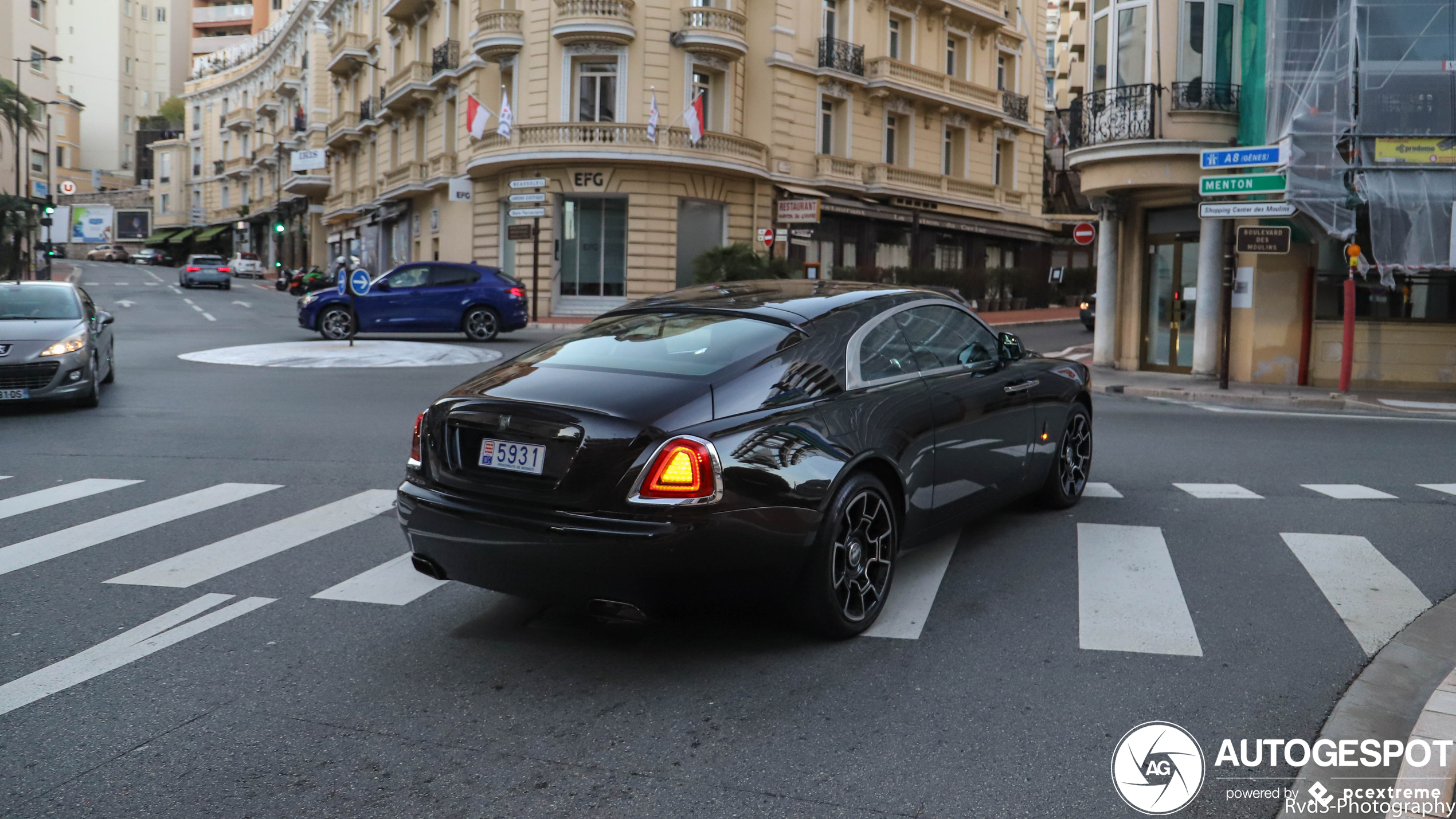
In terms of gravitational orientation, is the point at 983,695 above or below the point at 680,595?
below

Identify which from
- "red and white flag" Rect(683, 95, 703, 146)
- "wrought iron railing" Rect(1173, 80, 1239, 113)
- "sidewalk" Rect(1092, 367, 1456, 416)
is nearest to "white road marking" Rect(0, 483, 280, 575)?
"sidewalk" Rect(1092, 367, 1456, 416)

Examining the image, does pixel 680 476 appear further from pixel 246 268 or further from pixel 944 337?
pixel 246 268

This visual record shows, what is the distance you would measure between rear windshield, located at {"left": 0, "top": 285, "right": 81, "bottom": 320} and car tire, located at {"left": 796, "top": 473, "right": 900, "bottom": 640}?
424 inches

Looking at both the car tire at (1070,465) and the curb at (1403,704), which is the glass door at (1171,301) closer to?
the car tire at (1070,465)

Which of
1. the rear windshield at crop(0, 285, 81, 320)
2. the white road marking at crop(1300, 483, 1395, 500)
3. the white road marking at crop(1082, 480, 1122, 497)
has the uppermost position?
the rear windshield at crop(0, 285, 81, 320)

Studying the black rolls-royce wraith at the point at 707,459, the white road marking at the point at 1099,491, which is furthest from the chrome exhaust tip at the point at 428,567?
the white road marking at the point at 1099,491

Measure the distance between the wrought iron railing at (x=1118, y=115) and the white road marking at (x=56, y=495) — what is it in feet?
54.0

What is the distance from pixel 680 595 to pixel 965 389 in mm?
2330

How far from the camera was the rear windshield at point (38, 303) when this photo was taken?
1245cm

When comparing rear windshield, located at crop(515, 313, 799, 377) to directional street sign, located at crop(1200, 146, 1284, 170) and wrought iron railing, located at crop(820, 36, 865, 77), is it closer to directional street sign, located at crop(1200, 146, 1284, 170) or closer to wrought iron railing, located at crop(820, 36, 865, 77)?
directional street sign, located at crop(1200, 146, 1284, 170)

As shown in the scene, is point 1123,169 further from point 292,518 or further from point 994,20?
point 994,20

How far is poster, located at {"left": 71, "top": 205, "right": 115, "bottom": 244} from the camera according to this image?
77438 mm

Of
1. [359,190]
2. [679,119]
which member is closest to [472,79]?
[679,119]

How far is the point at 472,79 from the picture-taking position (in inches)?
1462
